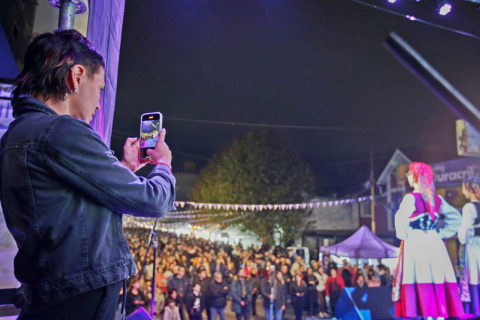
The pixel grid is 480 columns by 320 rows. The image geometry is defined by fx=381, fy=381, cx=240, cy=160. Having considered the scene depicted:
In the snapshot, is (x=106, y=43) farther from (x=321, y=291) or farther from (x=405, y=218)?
(x=321, y=291)

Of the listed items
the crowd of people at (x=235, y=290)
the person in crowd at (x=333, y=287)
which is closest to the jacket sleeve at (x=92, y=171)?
the crowd of people at (x=235, y=290)

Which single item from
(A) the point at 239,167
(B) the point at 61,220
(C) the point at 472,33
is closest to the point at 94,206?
(B) the point at 61,220

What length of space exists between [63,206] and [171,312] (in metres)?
9.23

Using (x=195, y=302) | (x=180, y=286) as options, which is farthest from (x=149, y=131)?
(x=180, y=286)

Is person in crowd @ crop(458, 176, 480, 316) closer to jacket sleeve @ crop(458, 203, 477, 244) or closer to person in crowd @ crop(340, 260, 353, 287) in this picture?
jacket sleeve @ crop(458, 203, 477, 244)

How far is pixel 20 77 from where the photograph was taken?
4.39 feet

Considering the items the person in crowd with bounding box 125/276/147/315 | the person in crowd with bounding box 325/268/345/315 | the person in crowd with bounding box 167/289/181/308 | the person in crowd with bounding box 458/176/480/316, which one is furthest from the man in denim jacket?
the person in crowd with bounding box 325/268/345/315

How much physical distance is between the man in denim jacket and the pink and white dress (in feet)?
15.1

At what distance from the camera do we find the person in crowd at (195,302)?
1017cm

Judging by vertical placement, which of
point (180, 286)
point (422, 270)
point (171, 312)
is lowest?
point (171, 312)

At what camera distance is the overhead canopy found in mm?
13359

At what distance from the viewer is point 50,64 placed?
1.31 m

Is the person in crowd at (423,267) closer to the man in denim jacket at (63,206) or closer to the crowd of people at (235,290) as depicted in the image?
the man in denim jacket at (63,206)

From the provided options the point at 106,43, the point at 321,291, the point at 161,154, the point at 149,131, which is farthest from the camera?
the point at 321,291
